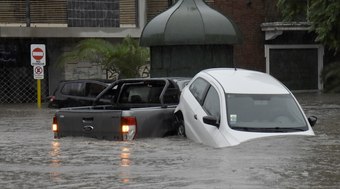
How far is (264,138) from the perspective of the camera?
38.5ft

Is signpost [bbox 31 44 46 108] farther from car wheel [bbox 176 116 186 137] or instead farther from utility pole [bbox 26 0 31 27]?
car wheel [bbox 176 116 186 137]

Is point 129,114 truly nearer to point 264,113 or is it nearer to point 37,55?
point 264,113

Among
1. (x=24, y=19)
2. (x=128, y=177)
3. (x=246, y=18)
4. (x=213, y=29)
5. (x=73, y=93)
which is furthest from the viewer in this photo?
(x=246, y=18)

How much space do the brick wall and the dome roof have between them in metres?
15.8

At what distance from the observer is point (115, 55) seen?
1250 inches

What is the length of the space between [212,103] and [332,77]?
1024 inches

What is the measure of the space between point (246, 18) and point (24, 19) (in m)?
10.9

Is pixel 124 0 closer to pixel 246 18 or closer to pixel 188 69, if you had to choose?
pixel 246 18

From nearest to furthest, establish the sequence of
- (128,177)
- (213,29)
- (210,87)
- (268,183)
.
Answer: (268,183), (128,177), (210,87), (213,29)

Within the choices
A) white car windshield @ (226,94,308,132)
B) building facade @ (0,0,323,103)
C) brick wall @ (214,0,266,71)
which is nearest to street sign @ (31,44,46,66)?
building facade @ (0,0,323,103)

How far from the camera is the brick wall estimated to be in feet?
121

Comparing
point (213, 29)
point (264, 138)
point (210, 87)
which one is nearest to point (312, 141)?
point (264, 138)

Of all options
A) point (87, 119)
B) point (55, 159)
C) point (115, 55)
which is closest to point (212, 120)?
point (55, 159)

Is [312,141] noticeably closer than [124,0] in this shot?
Yes
